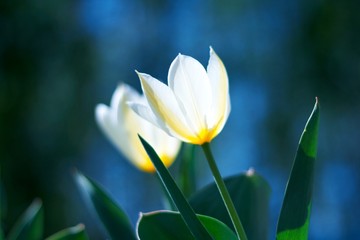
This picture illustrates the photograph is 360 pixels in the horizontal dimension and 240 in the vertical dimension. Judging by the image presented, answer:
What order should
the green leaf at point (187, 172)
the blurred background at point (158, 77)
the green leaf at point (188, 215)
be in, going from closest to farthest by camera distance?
1. the green leaf at point (188, 215)
2. the green leaf at point (187, 172)
3. the blurred background at point (158, 77)

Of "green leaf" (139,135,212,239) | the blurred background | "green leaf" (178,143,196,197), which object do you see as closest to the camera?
"green leaf" (139,135,212,239)

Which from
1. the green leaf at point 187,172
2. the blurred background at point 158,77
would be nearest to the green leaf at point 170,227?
the green leaf at point 187,172

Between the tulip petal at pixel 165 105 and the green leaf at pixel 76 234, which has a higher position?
the tulip petal at pixel 165 105

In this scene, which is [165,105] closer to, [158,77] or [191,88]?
[191,88]

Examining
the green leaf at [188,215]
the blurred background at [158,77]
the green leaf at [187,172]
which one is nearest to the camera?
the green leaf at [188,215]

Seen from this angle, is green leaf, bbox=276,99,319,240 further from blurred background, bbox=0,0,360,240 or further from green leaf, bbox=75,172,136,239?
blurred background, bbox=0,0,360,240

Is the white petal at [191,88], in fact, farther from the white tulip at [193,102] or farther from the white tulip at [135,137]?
the white tulip at [135,137]

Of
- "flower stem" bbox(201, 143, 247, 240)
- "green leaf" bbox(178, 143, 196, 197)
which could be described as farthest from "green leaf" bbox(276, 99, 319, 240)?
"green leaf" bbox(178, 143, 196, 197)

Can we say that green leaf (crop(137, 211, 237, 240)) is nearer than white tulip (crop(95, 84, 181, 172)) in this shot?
Yes
